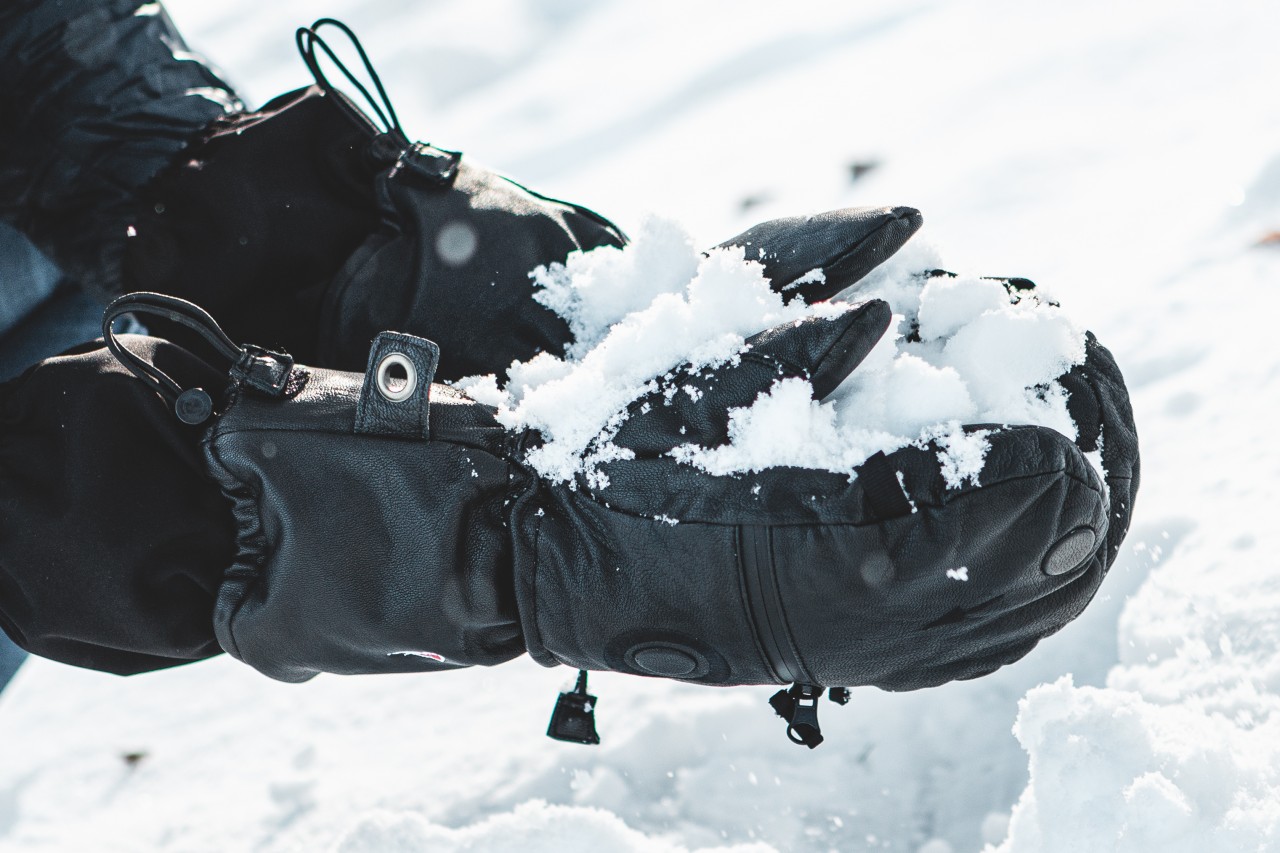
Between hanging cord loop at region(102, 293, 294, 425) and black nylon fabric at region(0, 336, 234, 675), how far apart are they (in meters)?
0.02

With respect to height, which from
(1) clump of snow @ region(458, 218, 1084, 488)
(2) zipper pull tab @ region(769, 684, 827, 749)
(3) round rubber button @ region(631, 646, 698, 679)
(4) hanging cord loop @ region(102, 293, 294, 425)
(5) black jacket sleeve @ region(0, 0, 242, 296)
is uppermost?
(5) black jacket sleeve @ region(0, 0, 242, 296)

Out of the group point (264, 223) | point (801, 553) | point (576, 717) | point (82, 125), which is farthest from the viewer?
point (82, 125)

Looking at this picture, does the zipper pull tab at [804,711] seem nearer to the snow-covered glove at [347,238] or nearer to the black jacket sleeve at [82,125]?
the snow-covered glove at [347,238]

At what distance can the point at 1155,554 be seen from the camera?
4.07 feet

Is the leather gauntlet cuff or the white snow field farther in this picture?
the white snow field

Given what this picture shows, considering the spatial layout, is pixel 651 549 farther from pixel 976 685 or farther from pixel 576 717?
pixel 976 685

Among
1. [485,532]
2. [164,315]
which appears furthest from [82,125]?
[485,532]

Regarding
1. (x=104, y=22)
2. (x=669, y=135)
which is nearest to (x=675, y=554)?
(x=104, y=22)

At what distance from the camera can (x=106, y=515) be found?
30.7 inches

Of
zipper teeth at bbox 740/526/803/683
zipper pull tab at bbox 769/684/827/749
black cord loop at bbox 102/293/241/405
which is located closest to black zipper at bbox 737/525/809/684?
zipper teeth at bbox 740/526/803/683

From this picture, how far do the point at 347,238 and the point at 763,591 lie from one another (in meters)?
0.64

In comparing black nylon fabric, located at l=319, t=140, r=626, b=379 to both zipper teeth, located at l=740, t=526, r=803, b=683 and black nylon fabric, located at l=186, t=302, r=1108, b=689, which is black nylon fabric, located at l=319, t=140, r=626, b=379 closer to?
black nylon fabric, located at l=186, t=302, r=1108, b=689

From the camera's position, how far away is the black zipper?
0.68 m

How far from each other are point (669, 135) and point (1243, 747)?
2228 mm
